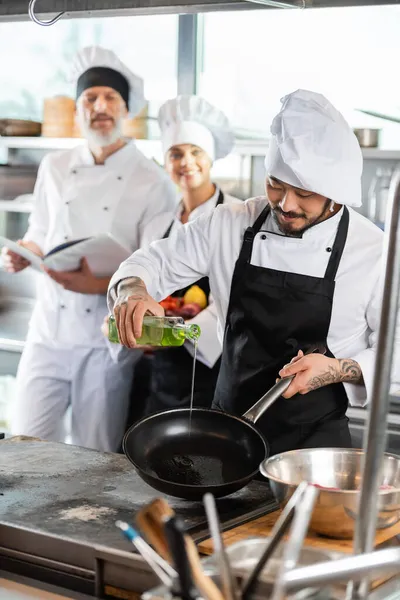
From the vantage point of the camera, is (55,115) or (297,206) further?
(55,115)

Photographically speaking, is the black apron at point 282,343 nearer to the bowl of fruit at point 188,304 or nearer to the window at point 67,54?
the bowl of fruit at point 188,304

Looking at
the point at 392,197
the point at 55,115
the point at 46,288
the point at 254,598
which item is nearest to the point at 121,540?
the point at 254,598

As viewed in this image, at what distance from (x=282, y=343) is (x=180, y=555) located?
59.8 inches

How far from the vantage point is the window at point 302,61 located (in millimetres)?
4289

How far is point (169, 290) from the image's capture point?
107 inches

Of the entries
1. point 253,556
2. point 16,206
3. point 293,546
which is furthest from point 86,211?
point 293,546

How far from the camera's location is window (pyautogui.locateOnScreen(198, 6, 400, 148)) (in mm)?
4289

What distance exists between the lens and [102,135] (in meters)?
3.98

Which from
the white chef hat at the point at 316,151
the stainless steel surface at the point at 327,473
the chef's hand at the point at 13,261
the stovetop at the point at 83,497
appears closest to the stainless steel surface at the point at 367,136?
the chef's hand at the point at 13,261

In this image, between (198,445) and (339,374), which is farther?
(339,374)

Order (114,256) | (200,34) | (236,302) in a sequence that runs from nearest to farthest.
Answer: (236,302) < (114,256) < (200,34)

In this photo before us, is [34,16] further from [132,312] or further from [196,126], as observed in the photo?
[196,126]

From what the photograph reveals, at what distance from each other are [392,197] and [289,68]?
3.58m

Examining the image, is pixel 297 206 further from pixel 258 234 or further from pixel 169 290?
pixel 169 290
